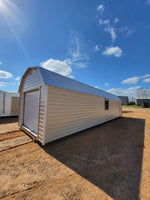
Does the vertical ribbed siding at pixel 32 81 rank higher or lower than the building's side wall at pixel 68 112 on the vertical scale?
higher

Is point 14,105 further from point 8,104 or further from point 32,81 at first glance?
point 32,81

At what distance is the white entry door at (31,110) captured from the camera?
4.43 m

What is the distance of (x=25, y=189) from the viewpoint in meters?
1.67

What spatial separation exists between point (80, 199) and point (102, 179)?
73cm

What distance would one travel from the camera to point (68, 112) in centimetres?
456

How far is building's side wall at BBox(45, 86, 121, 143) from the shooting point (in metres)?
3.76

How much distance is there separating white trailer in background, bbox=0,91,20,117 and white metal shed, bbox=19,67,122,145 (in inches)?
209

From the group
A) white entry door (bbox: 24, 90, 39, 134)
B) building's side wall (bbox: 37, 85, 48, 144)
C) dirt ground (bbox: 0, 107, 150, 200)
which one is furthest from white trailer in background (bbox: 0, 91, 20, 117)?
→ building's side wall (bbox: 37, 85, 48, 144)

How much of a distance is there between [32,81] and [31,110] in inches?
68.2

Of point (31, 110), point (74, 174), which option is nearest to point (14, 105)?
point (31, 110)

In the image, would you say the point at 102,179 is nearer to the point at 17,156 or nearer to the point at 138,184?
the point at 138,184

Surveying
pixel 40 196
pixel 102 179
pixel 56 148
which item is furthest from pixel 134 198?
pixel 56 148

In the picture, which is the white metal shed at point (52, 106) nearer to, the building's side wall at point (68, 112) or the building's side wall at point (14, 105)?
the building's side wall at point (68, 112)

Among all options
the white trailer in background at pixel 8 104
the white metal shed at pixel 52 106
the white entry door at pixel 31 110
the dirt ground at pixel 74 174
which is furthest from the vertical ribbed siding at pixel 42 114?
the white trailer in background at pixel 8 104
